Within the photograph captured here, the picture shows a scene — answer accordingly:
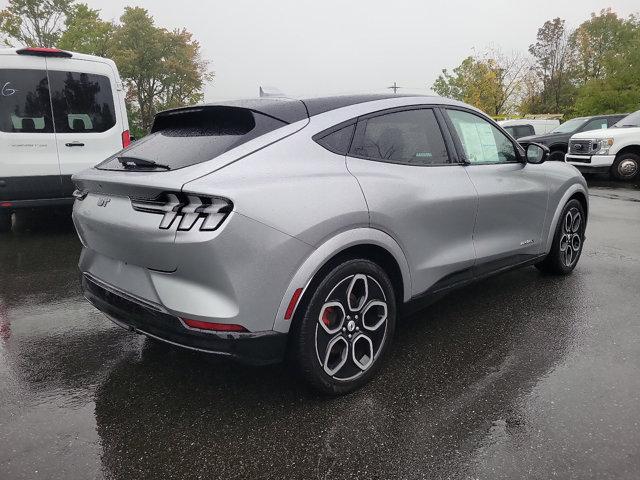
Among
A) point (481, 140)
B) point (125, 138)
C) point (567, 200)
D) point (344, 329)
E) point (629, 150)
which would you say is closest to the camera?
point (344, 329)

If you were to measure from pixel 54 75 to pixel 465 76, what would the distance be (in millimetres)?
55358

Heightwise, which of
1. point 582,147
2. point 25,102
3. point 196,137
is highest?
point 25,102

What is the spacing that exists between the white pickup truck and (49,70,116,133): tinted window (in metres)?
11.6

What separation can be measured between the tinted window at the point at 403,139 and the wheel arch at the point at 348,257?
503 millimetres

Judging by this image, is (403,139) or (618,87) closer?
(403,139)

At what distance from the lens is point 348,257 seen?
272cm

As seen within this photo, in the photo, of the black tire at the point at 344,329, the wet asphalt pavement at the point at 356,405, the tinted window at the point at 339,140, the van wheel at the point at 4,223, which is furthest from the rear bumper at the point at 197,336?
the van wheel at the point at 4,223

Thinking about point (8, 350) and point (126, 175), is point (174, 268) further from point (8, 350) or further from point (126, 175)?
point (8, 350)

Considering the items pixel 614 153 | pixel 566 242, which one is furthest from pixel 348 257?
pixel 614 153

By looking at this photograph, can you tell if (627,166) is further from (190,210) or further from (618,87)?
(618,87)

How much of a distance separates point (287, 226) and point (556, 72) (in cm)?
6540

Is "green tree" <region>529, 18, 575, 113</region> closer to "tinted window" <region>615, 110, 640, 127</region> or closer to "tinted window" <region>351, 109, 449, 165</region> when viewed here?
"tinted window" <region>615, 110, 640, 127</region>

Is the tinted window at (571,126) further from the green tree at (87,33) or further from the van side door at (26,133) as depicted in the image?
the green tree at (87,33)

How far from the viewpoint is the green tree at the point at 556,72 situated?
183 ft
